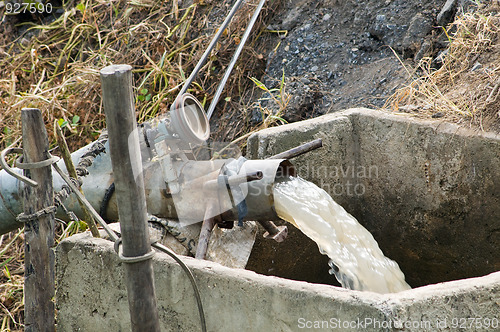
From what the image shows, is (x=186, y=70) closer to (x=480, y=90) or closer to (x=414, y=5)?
(x=414, y=5)

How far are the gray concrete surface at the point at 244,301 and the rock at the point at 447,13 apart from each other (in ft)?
Answer: 7.56

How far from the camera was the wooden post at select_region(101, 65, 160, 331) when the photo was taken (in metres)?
1.54

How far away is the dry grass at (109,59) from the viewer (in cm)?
434

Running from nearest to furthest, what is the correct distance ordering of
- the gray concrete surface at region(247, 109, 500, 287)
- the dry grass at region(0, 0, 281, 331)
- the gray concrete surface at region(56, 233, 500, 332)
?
the gray concrete surface at region(56, 233, 500, 332) < the gray concrete surface at region(247, 109, 500, 287) < the dry grass at region(0, 0, 281, 331)

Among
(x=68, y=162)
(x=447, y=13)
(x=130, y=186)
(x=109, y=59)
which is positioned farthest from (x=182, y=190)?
(x=109, y=59)

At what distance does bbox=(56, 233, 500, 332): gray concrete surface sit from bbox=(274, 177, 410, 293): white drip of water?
1.63ft

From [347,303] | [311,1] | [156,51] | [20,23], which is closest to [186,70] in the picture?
[156,51]

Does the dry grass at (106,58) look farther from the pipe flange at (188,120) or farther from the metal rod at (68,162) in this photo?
the metal rod at (68,162)

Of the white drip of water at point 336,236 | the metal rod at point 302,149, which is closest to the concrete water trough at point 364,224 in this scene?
the white drip of water at point 336,236

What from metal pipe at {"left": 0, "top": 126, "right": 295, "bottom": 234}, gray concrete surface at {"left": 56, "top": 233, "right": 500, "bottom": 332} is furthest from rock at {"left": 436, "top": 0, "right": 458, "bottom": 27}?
gray concrete surface at {"left": 56, "top": 233, "right": 500, "bottom": 332}

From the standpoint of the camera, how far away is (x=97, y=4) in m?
5.08

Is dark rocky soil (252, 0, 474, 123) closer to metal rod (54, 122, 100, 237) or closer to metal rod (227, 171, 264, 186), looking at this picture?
metal rod (227, 171, 264, 186)

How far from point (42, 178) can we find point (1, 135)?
2.53 metres

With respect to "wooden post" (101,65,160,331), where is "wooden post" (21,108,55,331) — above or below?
below
